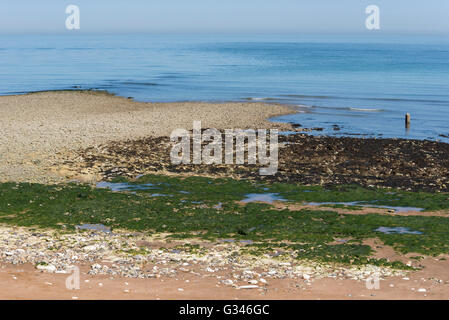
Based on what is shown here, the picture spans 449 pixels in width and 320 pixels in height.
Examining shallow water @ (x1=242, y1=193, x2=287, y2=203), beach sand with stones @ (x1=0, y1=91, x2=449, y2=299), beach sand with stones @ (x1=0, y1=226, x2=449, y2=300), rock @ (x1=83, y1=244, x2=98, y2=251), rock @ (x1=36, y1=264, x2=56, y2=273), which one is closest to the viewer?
beach sand with stones @ (x1=0, y1=226, x2=449, y2=300)

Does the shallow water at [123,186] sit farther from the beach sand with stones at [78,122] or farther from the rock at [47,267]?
the rock at [47,267]

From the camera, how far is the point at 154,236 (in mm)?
18641

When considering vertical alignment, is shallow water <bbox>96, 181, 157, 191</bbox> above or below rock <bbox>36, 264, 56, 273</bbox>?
above

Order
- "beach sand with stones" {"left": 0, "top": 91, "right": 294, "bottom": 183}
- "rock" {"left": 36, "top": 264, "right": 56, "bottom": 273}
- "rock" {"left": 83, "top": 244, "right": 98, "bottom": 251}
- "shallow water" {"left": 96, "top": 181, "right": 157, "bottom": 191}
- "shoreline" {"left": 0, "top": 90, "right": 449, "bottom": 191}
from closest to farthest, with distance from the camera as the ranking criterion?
"rock" {"left": 36, "top": 264, "right": 56, "bottom": 273}, "rock" {"left": 83, "top": 244, "right": 98, "bottom": 251}, "shallow water" {"left": 96, "top": 181, "right": 157, "bottom": 191}, "shoreline" {"left": 0, "top": 90, "right": 449, "bottom": 191}, "beach sand with stones" {"left": 0, "top": 91, "right": 294, "bottom": 183}

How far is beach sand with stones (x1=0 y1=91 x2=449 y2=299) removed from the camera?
46.1ft

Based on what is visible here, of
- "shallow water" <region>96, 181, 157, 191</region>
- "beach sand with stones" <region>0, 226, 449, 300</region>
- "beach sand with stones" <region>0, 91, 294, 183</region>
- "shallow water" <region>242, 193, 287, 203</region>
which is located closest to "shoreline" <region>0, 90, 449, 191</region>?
"beach sand with stones" <region>0, 91, 294, 183</region>

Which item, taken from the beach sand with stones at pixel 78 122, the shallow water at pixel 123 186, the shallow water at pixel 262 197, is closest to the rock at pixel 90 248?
the shallow water at pixel 123 186

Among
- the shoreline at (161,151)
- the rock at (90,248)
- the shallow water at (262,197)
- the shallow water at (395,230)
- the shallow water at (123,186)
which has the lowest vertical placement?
the shallow water at (395,230)

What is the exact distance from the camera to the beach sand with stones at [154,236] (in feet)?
46.1

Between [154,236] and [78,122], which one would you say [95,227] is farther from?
[78,122]

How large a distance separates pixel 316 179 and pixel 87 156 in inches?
490

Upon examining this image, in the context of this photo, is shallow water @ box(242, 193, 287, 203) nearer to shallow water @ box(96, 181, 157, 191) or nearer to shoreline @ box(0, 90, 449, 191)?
shoreline @ box(0, 90, 449, 191)

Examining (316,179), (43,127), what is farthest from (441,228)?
(43,127)
